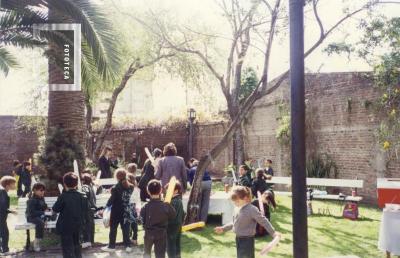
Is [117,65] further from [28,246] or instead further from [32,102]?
[32,102]

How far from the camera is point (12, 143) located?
23.2 metres

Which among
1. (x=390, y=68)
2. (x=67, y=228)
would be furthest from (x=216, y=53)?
(x=67, y=228)

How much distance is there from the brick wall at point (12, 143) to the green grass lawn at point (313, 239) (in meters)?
13.7

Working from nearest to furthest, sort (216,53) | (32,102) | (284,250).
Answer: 1. (284,250)
2. (216,53)
3. (32,102)

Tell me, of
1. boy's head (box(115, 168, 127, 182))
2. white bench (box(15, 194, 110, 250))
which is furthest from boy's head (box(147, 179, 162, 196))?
white bench (box(15, 194, 110, 250))

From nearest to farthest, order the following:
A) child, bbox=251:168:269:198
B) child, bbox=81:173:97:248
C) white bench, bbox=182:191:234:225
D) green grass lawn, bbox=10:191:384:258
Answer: green grass lawn, bbox=10:191:384:258
child, bbox=81:173:97:248
child, bbox=251:168:269:198
white bench, bbox=182:191:234:225

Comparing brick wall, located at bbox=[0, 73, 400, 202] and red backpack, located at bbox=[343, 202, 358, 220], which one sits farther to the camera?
brick wall, located at bbox=[0, 73, 400, 202]

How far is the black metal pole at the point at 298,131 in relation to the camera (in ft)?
11.5

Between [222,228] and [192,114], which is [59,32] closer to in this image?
[222,228]

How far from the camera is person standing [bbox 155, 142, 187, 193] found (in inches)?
332

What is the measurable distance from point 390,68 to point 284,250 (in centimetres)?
647

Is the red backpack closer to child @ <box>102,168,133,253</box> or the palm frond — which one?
child @ <box>102,168,133,253</box>

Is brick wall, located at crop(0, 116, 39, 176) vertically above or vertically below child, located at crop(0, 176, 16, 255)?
above

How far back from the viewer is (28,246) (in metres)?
8.34
